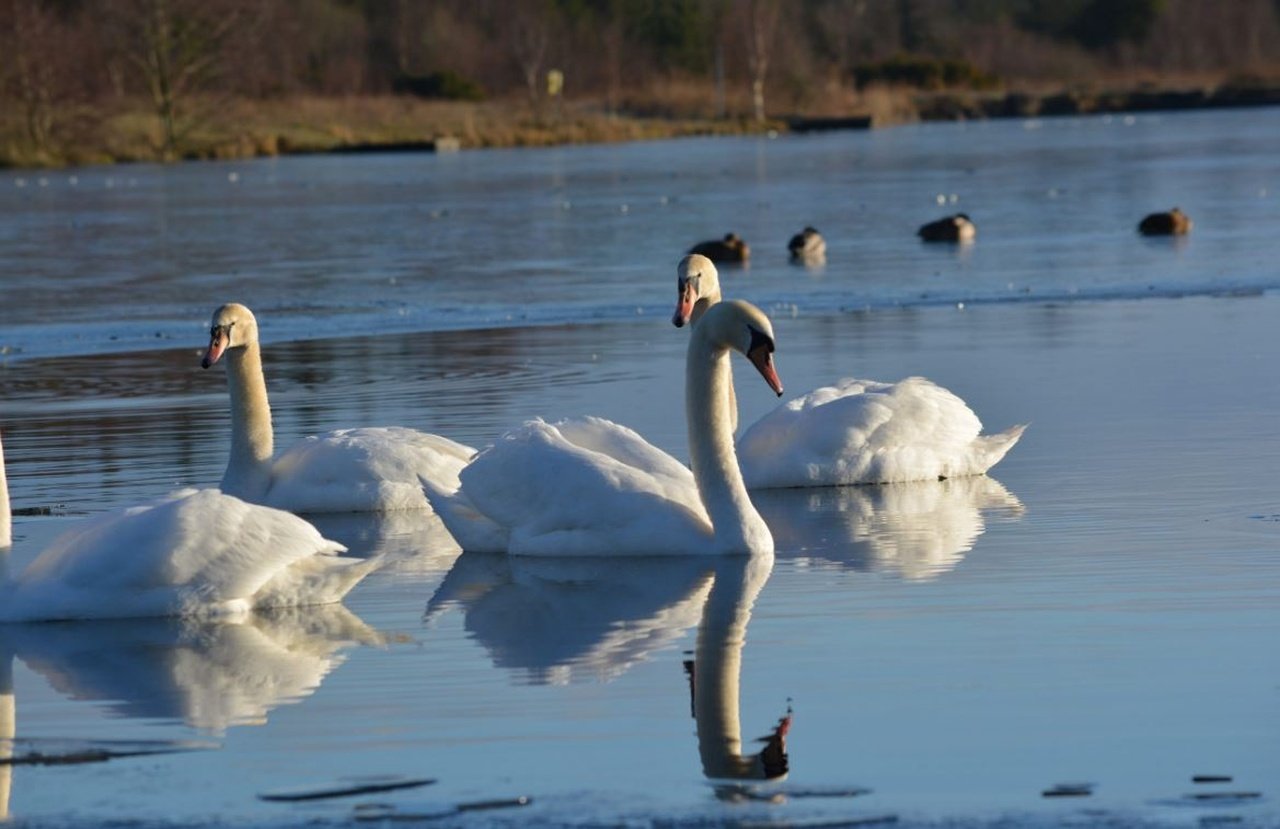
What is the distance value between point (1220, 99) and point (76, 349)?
228 ft

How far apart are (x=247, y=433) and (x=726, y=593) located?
294 centimetres

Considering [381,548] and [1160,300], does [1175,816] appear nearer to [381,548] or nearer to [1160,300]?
[381,548]

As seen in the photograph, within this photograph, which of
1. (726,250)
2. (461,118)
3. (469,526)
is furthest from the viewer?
(461,118)

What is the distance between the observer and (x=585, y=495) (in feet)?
26.7

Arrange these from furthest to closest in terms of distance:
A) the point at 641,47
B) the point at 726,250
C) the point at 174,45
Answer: the point at 641,47, the point at 174,45, the point at 726,250

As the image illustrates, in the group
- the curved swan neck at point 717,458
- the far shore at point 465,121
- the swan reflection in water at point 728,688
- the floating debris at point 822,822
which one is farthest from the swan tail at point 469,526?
the far shore at point 465,121

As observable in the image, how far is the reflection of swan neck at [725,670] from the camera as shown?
17.4 feet

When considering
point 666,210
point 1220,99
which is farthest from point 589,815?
point 1220,99

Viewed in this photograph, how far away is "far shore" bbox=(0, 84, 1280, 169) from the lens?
209ft

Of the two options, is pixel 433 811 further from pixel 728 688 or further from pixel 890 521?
pixel 890 521

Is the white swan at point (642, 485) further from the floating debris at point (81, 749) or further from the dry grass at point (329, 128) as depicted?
the dry grass at point (329, 128)

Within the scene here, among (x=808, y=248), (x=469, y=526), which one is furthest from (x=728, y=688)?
(x=808, y=248)

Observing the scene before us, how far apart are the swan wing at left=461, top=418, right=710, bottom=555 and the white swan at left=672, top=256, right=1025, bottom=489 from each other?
1406 mm

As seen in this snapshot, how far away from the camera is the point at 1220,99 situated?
269 feet
